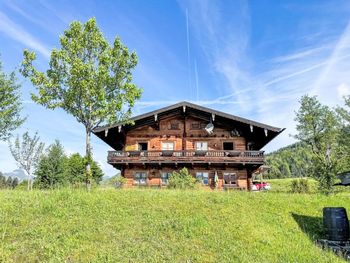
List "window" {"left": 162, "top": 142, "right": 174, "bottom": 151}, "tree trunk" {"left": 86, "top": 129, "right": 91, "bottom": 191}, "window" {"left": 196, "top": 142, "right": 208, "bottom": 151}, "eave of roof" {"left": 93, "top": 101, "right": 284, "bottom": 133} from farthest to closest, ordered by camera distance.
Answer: "window" {"left": 162, "top": 142, "right": 174, "bottom": 151}, "window" {"left": 196, "top": 142, "right": 208, "bottom": 151}, "eave of roof" {"left": 93, "top": 101, "right": 284, "bottom": 133}, "tree trunk" {"left": 86, "top": 129, "right": 91, "bottom": 191}

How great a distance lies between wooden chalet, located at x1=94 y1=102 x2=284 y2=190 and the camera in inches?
966

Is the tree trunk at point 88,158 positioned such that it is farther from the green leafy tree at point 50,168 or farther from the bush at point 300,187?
the green leafy tree at point 50,168

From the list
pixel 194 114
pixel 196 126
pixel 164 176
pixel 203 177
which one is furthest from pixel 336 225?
pixel 194 114

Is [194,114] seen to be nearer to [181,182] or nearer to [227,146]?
[227,146]

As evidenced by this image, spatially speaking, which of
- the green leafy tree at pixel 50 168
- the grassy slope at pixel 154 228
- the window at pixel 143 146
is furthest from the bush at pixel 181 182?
the green leafy tree at pixel 50 168

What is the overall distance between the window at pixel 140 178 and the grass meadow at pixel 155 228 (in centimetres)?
1254

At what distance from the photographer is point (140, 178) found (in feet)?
84.8

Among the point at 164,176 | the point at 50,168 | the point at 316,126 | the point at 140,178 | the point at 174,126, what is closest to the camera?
the point at 164,176

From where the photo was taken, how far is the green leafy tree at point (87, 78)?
16891 mm

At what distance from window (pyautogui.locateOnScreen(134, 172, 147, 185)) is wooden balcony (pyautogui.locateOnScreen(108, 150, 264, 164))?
1.77 metres

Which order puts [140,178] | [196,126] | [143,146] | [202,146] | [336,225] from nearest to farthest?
[336,225]
[140,178]
[202,146]
[196,126]
[143,146]

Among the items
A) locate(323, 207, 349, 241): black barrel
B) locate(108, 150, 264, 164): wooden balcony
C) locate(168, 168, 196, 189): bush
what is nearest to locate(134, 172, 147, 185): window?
locate(108, 150, 264, 164): wooden balcony

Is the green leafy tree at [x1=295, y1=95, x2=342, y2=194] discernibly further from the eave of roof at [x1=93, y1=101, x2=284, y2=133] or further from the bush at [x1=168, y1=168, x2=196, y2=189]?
the bush at [x1=168, y1=168, x2=196, y2=189]

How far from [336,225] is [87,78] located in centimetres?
1427
